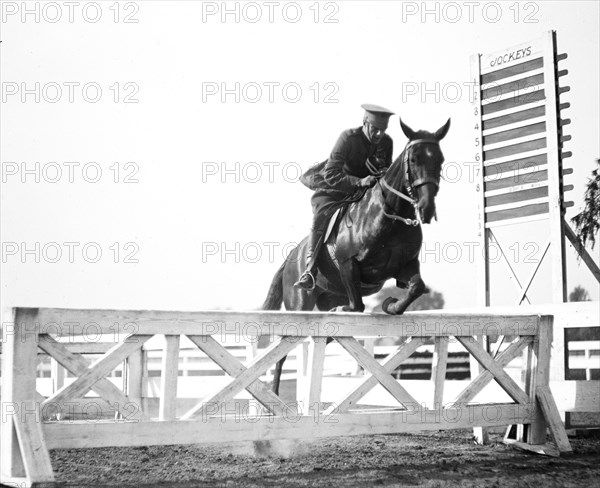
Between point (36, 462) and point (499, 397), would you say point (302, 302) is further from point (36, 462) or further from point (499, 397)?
point (36, 462)

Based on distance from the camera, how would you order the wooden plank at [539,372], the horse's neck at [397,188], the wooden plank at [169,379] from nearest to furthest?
the wooden plank at [169,379] < the horse's neck at [397,188] < the wooden plank at [539,372]

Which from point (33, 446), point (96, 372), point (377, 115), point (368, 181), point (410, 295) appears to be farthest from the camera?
point (377, 115)

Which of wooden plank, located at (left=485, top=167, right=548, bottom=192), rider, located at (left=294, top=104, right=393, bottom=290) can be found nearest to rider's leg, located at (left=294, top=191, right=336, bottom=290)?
rider, located at (left=294, top=104, right=393, bottom=290)

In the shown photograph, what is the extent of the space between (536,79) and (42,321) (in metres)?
6.35

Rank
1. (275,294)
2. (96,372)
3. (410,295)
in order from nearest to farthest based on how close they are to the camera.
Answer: (96,372) → (410,295) → (275,294)

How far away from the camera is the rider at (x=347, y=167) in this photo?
7614mm

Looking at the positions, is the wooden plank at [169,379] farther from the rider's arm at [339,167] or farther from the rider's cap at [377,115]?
the rider's cap at [377,115]

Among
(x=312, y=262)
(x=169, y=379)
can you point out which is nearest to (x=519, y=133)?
(x=312, y=262)

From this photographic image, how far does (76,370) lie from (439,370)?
2899mm

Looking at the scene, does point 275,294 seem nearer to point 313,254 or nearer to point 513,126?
point 313,254

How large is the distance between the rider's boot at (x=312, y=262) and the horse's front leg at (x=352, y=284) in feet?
1.66

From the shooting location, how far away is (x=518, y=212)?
9.30 metres

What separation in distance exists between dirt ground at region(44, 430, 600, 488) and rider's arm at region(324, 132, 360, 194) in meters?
2.37

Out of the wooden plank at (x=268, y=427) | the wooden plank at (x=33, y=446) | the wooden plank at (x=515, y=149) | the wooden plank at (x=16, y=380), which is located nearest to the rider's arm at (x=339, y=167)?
the wooden plank at (x=268, y=427)
